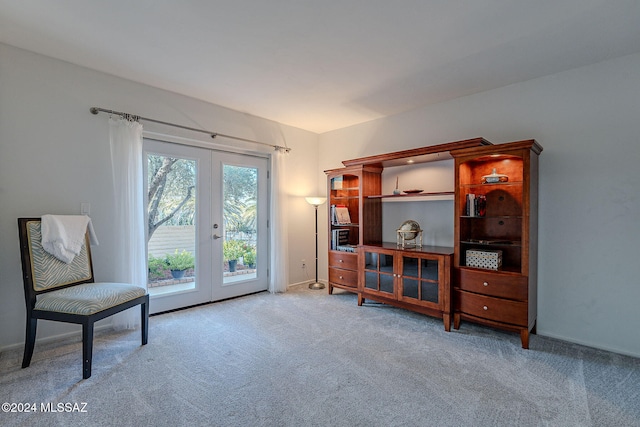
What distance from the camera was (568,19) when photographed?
2.12 meters

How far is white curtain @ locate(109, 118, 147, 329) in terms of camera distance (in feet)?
9.95

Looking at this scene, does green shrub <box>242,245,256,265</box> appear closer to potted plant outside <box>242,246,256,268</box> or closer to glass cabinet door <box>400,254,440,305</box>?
potted plant outside <box>242,246,256,268</box>

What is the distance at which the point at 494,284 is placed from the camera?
2.82 metres

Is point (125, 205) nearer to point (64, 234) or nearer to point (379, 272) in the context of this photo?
point (64, 234)

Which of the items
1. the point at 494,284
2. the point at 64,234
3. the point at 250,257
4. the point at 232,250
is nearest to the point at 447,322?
the point at 494,284

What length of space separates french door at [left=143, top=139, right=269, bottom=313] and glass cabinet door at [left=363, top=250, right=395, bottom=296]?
5.24 ft

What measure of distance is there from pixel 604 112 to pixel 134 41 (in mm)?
4086

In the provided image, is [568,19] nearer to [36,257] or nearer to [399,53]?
[399,53]

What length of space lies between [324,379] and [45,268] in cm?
239

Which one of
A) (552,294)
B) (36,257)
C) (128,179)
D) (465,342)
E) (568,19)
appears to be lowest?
(465,342)

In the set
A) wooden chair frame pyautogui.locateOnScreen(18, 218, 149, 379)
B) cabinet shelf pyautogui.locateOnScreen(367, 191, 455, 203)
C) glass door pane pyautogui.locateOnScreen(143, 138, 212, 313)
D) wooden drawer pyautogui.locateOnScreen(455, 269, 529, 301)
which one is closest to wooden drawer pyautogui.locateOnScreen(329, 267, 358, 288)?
cabinet shelf pyautogui.locateOnScreen(367, 191, 455, 203)

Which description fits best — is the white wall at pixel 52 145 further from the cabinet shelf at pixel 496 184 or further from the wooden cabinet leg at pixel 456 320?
the wooden cabinet leg at pixel 456 320

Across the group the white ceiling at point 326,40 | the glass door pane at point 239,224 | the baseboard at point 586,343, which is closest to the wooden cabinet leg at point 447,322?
the baseboard at point 586,343

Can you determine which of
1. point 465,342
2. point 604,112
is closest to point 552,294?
point 465,342
